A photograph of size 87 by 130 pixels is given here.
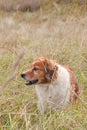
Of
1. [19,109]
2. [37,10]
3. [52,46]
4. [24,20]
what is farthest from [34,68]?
[37,10]

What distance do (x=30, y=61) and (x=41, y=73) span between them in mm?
1708

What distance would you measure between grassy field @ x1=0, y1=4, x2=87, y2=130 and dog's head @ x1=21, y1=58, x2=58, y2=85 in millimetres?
172

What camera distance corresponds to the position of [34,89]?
5383 mm

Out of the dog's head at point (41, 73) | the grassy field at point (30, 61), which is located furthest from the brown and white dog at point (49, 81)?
the grassy field at point (30, 61)

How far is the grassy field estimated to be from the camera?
3756mm

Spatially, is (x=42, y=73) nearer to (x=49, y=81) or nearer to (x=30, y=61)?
(x=49, y=81)

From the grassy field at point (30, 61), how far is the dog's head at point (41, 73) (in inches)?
6.8

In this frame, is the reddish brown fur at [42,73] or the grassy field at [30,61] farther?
the reddish brown fur at [42,73]

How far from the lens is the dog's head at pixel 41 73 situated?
495cm

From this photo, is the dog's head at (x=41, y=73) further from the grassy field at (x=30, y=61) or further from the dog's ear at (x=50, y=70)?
the grassy field at (x=30, y=61)

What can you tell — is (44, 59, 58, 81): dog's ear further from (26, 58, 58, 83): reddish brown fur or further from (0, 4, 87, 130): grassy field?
(0, 4, 87, 130): grassy field

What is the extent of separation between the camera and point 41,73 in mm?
5004

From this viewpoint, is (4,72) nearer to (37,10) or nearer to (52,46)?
(52,46)

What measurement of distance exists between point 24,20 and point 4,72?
794 cm
